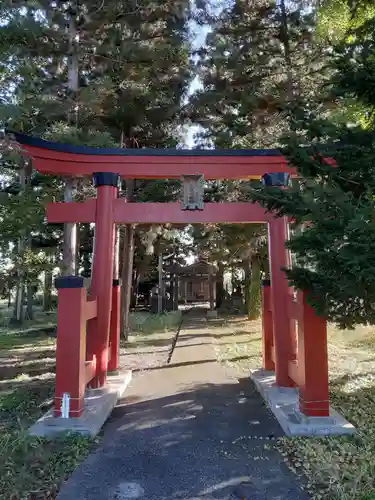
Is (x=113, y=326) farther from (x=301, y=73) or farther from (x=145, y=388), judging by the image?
(x=301, y=73)

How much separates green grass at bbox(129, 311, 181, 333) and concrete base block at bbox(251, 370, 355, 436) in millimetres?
9150

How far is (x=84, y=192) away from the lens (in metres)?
10.4

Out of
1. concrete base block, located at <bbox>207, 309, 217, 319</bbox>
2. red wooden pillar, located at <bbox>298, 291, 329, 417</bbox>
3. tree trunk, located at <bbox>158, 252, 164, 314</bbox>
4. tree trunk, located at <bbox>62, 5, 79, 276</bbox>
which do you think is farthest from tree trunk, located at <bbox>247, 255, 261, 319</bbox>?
red wooden pillar, located at <bbox>298, 291, 329, 417</bbox>

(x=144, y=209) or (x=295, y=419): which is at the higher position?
(x=144, y=209)

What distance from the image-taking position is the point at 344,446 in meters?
4.14

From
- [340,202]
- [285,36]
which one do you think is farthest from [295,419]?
[285,36]

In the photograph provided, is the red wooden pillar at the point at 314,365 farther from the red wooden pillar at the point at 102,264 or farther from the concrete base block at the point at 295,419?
the red wooden pillar at the point at 102,264

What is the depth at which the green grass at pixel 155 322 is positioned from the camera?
50.1 feet

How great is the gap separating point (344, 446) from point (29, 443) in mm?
3348

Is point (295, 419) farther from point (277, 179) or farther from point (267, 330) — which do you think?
point (277, 179)

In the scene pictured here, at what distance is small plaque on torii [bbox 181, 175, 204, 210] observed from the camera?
630 cm

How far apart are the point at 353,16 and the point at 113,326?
6.23 meters

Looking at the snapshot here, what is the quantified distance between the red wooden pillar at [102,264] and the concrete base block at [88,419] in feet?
1.23

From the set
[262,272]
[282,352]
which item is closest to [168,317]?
[262,272]
